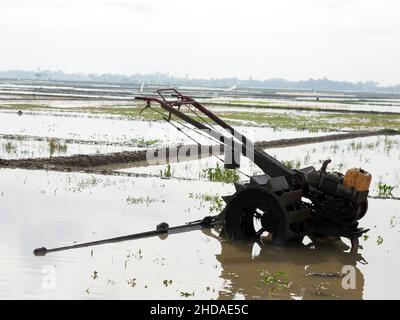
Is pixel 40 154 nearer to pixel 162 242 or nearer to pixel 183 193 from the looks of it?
pixel 183 193

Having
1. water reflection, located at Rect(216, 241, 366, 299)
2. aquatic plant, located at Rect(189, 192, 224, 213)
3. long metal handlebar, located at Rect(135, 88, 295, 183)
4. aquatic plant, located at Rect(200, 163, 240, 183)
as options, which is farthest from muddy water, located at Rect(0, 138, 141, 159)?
water reflection, located at Rect(216, 241, 366, 299)

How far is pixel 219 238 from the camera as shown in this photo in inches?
420

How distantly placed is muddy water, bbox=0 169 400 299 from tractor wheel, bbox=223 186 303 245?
0.23 meters

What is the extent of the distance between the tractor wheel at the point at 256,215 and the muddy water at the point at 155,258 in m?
0.23

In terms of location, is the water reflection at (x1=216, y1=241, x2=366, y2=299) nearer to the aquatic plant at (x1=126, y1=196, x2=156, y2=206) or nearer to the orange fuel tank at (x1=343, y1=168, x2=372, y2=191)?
the orange fuel tank at (x1=343, y1=168, x2=372, y2=191)

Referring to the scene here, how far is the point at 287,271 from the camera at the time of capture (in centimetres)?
893

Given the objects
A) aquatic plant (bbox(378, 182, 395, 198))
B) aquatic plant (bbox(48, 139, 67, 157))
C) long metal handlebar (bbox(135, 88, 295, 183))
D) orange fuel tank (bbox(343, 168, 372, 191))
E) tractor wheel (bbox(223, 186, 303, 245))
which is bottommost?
aquatic plant (bbox(378, 182, 395, 198))

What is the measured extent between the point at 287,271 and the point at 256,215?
1.53 m

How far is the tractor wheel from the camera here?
383 inches

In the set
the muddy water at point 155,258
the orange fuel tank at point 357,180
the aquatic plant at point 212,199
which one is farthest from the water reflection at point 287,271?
the aquatic plant at point 212,199

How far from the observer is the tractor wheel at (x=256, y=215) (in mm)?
9727

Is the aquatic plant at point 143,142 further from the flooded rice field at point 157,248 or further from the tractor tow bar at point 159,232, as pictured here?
the tractor tow bar at point 159,232

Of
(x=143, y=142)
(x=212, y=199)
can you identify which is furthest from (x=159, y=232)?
(x=143, y=142)
